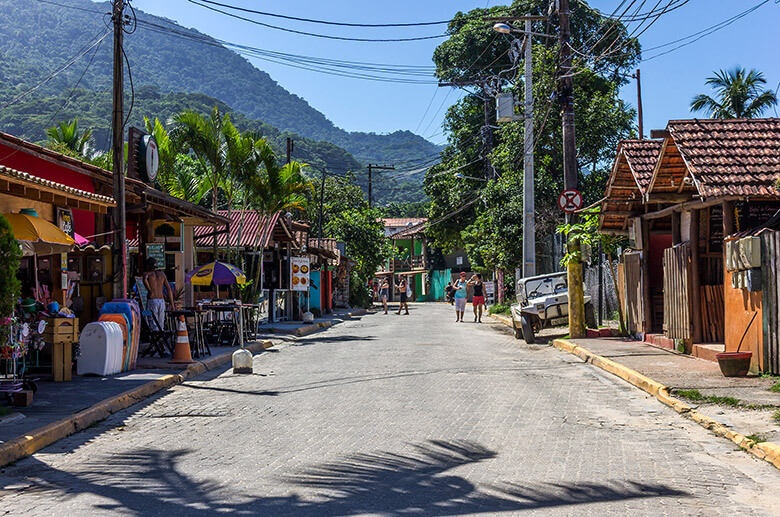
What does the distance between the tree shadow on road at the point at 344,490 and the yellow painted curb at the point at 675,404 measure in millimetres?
1587

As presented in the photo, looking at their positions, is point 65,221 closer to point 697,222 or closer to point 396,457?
point 396,457

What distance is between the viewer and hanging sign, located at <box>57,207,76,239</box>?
14.4m

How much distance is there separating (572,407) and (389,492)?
456 cm

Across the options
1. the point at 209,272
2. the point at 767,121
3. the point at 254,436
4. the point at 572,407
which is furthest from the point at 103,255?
the point at 767,121

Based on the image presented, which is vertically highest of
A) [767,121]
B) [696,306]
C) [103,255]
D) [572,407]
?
[767,121]

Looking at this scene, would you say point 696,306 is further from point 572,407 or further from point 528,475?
point 528,475

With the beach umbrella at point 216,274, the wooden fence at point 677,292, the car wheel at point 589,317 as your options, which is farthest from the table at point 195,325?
the car wheel at point 589,317

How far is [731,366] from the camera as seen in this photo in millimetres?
11273

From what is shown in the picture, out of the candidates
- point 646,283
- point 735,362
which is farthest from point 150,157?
point 735,362

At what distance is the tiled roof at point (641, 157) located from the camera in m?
15.8

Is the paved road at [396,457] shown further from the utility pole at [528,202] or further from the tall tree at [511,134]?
the utility pole at [528,202]

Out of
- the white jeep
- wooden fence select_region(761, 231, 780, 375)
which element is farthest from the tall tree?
wooden fence select_region(761, 231, 780, 375)

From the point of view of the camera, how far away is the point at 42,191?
38.9 feet

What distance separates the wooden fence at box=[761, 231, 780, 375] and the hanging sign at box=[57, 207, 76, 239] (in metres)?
11.2
